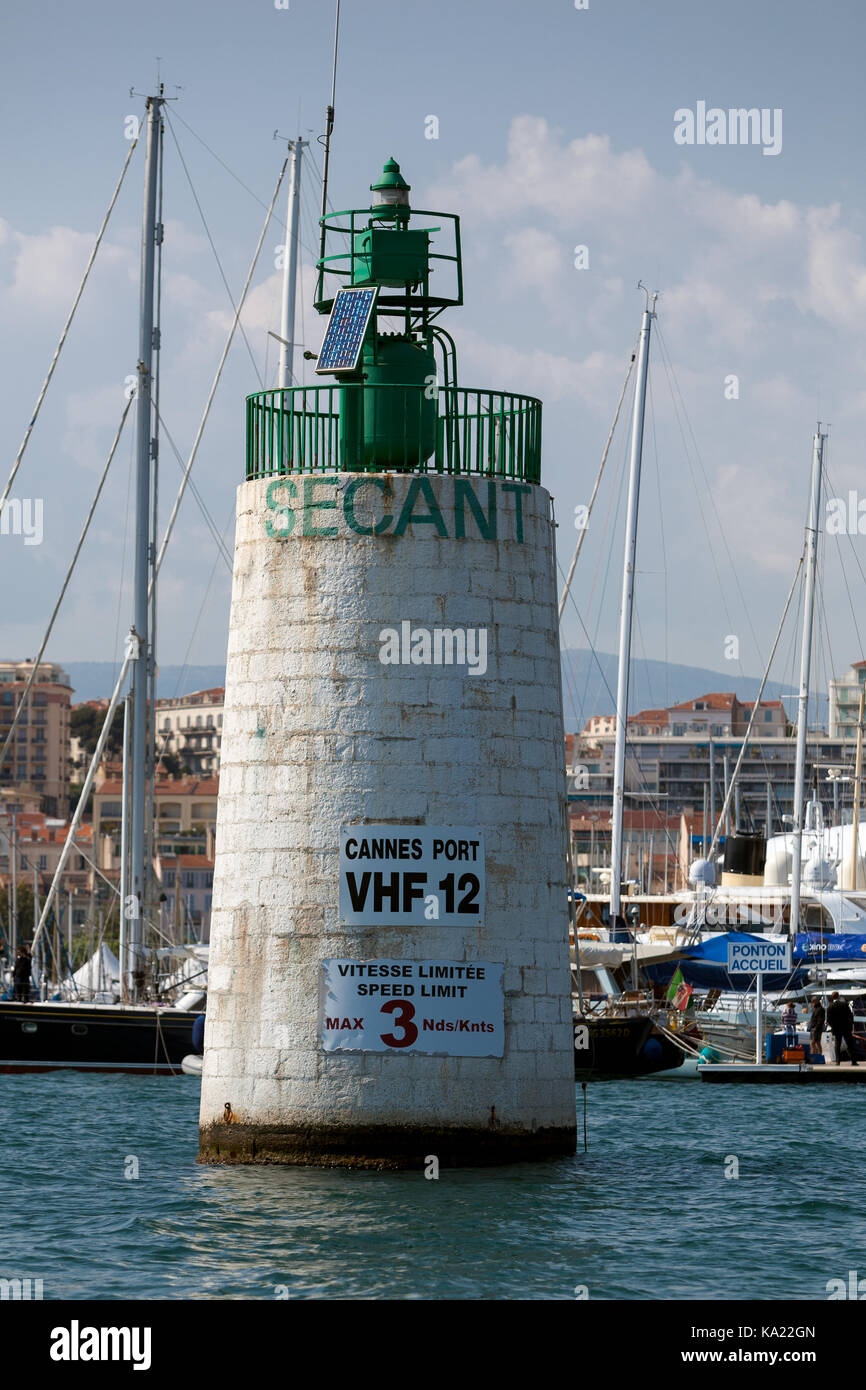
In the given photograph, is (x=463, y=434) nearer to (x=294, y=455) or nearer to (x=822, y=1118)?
(x=294, y=455)

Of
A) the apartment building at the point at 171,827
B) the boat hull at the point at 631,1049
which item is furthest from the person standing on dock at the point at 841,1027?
the apartment building at the point at 171,827

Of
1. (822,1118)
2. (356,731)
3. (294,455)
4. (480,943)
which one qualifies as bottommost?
(822,1118)

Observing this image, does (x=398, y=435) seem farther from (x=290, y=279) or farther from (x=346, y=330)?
(x=290, y=279)

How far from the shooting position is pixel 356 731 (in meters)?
21.1

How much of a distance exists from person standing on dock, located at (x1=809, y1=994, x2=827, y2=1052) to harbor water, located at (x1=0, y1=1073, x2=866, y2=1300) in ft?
61.6

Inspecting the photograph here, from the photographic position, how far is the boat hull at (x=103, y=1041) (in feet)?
141

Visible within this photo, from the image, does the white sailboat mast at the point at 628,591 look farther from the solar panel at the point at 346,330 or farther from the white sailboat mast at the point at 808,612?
the solar panel at the point at 346,330

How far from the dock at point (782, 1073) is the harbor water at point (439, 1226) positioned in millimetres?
13526

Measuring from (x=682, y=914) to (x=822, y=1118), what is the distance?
157 feet

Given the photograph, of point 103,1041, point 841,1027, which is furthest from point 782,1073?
point 103,1041

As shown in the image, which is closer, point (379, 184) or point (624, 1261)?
point (624, 1261)

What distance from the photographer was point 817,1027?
4594 centimetres
